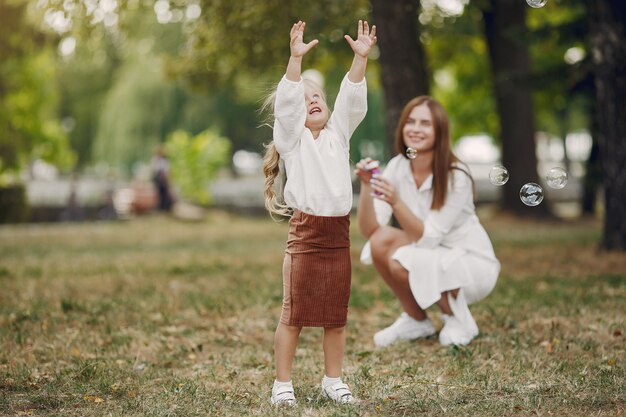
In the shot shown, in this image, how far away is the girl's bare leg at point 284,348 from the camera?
4.25 metres

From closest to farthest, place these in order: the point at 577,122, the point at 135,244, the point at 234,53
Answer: the point at 234,53
the point at 135,244
the point at 577,122

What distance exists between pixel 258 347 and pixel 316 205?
1.95 m

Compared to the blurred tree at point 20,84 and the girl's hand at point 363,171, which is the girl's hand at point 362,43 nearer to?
the girl's hand at point 363,171

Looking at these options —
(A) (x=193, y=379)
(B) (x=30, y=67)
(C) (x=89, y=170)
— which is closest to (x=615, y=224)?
(A) (x=193, y=379)

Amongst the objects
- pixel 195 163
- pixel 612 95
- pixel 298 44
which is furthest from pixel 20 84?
pixel 298 44

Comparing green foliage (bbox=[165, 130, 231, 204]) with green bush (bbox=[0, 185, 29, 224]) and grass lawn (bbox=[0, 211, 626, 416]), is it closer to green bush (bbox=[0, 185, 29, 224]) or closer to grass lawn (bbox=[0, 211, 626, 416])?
green bush (bbox=[0, 185, 29, 224])

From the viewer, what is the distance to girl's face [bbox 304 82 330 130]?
4.22m

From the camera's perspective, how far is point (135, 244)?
582 inches

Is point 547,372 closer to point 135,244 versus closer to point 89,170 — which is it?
point 135,244

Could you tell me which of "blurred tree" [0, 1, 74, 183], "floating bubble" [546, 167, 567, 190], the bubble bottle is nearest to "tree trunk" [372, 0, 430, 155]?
"floating bubble" [546, 167, 567, 190]

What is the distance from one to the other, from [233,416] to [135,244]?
438 inches

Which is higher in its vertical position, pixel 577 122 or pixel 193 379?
pixel 577 122

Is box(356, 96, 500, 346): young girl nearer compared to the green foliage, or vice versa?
box(356, 96, 500, 346): young girl

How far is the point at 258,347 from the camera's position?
227 inches
